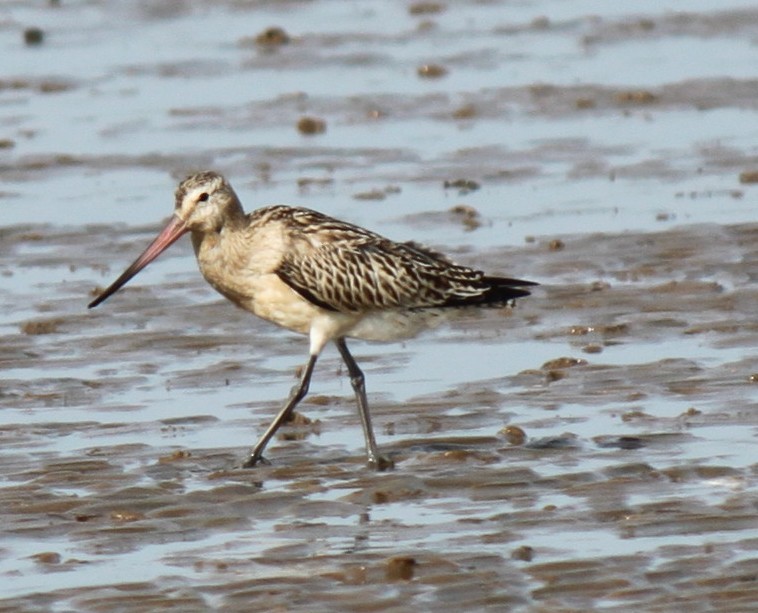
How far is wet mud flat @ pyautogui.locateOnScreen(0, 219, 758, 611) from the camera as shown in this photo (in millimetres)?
8578

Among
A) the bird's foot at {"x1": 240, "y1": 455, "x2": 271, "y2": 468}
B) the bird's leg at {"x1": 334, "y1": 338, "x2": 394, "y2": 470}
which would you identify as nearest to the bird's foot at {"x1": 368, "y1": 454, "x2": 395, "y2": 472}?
the bird's leg at {"x1": 334, "y1": 338, "x2": 394, "y2": 470}

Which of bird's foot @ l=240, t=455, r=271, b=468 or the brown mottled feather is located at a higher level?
the brown mottled feather

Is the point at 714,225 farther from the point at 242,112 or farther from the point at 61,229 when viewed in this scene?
the point at 242,112

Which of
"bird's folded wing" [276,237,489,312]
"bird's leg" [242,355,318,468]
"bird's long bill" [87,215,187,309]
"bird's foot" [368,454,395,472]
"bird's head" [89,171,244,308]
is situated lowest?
"bird's foot" [368,454,395,472]

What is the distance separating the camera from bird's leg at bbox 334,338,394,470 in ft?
34.2

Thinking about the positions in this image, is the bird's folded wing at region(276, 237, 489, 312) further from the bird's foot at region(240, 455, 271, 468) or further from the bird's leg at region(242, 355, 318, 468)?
the bird's foot at region(240, 455, 271, 468)

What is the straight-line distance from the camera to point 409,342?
42.3 ft

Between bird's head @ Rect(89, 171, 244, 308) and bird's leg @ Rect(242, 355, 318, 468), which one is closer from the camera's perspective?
bird's leg @ Rect(242, 355, 318, 468)

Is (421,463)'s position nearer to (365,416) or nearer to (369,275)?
(365,416)

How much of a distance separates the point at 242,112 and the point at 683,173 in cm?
470

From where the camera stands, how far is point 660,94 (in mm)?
19797

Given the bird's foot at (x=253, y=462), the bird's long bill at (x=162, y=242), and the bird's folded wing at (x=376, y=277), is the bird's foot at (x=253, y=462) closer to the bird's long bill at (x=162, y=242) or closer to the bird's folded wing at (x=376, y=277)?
the bird's folded wing at (x=376, y=277)

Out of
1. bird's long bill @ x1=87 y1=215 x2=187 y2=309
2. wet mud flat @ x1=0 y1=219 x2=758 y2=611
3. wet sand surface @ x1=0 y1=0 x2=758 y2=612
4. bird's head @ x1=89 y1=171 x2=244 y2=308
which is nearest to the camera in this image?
wet mud flat @ x1=0 y1=219 x2=758 y2=611

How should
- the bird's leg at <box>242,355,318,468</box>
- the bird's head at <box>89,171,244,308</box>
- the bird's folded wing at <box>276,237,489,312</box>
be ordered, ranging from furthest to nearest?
1. the bird's head at <box>89,171,244,308</box>
2. the bird's folded wing at <box>276,237,489,312</box>
3. the bird's leg at <box>242,355,318,468</box>
